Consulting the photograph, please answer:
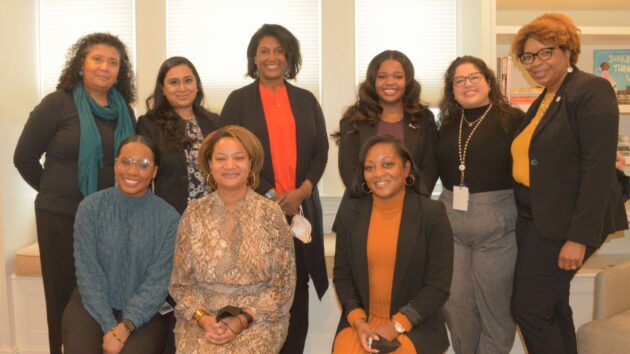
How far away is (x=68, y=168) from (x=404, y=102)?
164 cm

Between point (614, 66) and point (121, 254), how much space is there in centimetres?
332

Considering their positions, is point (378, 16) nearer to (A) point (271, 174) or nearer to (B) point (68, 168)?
(A) point (271, 174)

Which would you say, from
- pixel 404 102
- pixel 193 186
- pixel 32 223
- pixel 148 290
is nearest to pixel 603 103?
pixel 404 102

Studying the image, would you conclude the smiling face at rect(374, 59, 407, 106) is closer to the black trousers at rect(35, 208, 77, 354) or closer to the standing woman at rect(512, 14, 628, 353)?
the standing woman at rect(512, 14, 628, 353)

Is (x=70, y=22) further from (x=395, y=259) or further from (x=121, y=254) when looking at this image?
(x=395, y=259)

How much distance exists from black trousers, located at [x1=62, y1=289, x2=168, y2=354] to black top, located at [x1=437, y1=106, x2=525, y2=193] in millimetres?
1481

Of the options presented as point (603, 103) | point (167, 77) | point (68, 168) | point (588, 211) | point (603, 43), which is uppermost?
point (603, 43)

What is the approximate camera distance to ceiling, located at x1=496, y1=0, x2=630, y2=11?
12.0 ft

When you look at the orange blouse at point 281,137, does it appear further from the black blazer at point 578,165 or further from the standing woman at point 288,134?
the black blazer at point 578,165

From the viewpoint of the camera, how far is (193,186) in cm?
263

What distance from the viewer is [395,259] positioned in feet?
7.11

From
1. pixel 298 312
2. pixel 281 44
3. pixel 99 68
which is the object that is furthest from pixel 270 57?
pixel 298 312

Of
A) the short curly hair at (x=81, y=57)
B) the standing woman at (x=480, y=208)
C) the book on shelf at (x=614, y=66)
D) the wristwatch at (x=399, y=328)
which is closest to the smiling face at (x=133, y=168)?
the short curly hair at (x=81, y=57)

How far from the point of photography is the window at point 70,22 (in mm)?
4000
